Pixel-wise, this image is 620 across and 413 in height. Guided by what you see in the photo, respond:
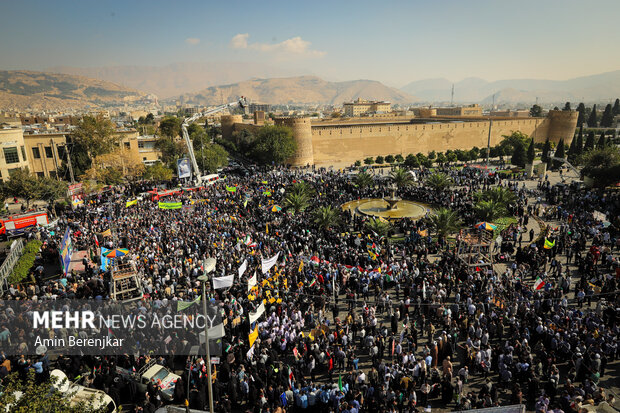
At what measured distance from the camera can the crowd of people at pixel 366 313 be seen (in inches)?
360

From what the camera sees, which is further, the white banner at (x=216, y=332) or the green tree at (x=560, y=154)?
the green tree at (x=560, y=154)

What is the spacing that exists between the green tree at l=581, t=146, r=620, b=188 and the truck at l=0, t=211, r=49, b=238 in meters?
36.7

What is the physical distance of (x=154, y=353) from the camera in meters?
10.5

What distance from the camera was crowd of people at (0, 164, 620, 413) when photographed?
9.16m

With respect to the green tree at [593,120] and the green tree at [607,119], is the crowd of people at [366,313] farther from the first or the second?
the green tree at [593,120]

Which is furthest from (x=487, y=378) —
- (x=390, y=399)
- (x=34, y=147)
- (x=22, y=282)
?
(x=34, y=147)

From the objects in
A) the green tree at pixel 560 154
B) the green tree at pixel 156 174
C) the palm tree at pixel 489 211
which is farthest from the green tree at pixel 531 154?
the green tree at pixel 156 174

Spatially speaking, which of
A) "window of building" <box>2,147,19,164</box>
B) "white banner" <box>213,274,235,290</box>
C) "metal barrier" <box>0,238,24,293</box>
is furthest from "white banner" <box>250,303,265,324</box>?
"window of building" <box>2,147,19,164</box>

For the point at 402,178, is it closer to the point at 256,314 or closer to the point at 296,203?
the point at 296,203

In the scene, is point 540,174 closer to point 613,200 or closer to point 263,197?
point 613,200

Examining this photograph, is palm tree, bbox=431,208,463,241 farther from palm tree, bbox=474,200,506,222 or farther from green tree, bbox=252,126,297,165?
green tree, bbox=252,126,297,165

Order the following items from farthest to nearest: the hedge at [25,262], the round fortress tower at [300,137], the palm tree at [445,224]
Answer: the round fortress tower at [300,137]
the palm tree at [445,224]
the hedge at [25,262]

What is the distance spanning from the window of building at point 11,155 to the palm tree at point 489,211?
1476 inches

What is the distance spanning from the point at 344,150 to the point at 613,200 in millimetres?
34779
